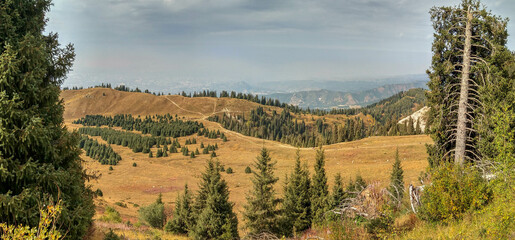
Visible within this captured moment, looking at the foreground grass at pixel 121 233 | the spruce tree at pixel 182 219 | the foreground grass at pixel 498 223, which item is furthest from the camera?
the spruce tree at pixel 182 219

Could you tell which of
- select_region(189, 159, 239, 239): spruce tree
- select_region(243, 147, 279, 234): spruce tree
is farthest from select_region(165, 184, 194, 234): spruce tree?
select_region(243, 147, 279, 234): spruce tree

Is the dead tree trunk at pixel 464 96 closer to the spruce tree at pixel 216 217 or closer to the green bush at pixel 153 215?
the spruce tree at pixel 216 217

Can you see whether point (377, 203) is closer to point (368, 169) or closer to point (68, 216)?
point (68, 216)

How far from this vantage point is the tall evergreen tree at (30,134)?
739 centimetres

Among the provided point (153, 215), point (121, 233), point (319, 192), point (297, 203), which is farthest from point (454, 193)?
point (153, 215)

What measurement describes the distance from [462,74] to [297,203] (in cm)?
2083

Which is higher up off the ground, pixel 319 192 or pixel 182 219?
pixel 319 192

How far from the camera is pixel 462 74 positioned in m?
15.1

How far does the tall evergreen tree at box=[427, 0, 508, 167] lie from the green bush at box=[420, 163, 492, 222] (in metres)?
6.08

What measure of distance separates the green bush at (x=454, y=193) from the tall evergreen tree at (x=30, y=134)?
11.9 metres

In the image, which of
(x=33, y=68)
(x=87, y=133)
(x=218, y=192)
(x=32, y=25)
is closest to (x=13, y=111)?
(x=33, y=68)

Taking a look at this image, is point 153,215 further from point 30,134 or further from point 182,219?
point 30,134

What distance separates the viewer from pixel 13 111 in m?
7.25

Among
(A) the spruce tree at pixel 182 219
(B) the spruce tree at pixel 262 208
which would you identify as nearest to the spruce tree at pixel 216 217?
(B) the spruce tree at pixel 262 208
